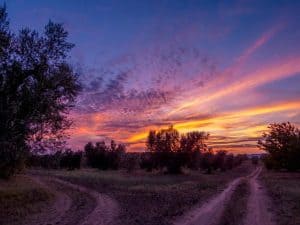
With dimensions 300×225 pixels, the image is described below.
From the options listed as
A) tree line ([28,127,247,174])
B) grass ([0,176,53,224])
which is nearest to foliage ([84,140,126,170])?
tree line ([28,127,247,174])

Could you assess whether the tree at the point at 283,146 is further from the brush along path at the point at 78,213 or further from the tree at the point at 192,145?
the brush along path at the point at 78,213

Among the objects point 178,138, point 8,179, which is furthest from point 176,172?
point 8,179

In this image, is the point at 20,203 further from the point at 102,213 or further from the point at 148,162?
the point at 148,162

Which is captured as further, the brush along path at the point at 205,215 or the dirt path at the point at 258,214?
the dirt path at the point at 258,214

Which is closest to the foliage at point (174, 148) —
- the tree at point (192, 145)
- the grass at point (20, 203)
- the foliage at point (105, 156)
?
the tree at point (192, 145)

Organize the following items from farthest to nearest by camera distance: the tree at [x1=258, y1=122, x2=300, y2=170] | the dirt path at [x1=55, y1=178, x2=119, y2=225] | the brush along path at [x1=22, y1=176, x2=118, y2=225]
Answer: the tree at [x1=258, y1=122, x2=300, y2=170], the brush along path at [x1=22, y1=176, x2=118, y2=225], the dirt path at [x1=55, y1=178, x2=119, y2=225]

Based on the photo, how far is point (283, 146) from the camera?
86.9 metres

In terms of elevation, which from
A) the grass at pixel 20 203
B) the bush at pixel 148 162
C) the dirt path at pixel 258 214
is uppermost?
the bush at pixel 148 162

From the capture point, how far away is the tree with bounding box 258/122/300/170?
277 ft

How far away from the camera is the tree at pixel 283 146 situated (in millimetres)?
84500

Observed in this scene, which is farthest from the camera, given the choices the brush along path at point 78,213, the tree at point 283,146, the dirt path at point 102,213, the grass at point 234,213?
the tree at point 283,146

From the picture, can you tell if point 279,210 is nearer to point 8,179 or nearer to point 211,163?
point 8,179

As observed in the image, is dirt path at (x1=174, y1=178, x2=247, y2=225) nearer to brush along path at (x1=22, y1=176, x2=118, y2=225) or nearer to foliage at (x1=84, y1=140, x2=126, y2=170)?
brush along path at (x1=22, y1=176, x2=118, y2=225)

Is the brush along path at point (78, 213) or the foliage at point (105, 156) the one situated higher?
the foliage at point (105, 156)
